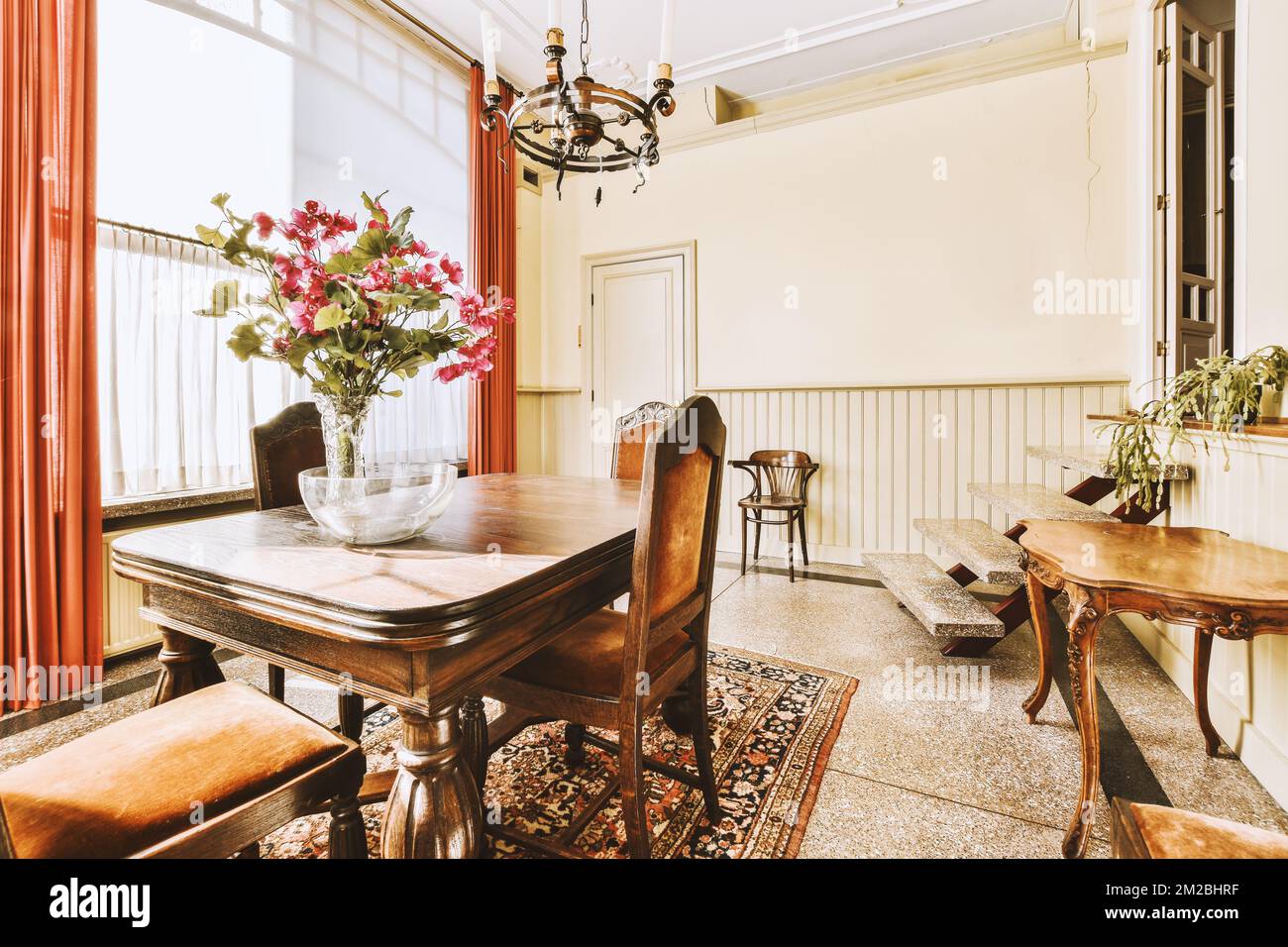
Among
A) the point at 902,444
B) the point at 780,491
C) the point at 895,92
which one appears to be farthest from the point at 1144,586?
the point at 895,92

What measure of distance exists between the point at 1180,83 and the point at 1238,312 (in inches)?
64.7

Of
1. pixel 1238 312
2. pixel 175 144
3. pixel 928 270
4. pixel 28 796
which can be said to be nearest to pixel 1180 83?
pixel 928 270

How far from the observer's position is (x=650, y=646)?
1.23 meters

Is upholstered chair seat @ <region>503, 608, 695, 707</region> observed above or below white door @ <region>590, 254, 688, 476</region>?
below

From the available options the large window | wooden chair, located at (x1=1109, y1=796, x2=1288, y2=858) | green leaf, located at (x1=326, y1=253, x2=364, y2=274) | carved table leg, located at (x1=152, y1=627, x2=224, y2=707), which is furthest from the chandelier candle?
wooden chair, located at (x1=1109, y1=796, x2=1288, y2=858)

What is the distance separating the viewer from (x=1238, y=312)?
194 centimetres

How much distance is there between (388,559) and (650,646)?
571 millimetres

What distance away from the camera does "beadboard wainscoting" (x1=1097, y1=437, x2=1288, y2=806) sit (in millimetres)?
1586

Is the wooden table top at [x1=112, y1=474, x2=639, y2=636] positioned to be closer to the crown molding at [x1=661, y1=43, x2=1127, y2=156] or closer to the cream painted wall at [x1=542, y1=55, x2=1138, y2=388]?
the cream painted wall at [x1=542, y1=55, x2=1138, y2=388]

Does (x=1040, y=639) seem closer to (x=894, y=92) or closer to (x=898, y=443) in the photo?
(x=898, y=443)

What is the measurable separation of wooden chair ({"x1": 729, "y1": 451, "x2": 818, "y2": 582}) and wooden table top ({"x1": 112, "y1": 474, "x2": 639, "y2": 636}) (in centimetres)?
229

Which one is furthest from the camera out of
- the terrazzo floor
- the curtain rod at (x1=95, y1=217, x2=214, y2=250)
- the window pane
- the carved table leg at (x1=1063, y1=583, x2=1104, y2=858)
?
the window pane

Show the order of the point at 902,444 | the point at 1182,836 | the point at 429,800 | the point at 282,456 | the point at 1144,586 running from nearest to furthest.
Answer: the point at 1182,836
the point at 429,800
the point at 1144,586
the point at 282,456
the point at 902,444
